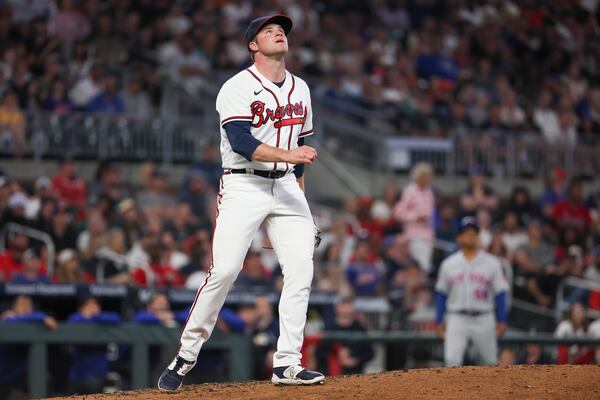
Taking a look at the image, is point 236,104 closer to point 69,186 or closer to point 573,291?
point 69,186

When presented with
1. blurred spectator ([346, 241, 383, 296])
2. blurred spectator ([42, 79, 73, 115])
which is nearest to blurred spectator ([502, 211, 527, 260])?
blurred spectator ([346, 241, 383, 296])

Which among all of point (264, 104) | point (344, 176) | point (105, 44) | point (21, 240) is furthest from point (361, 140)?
point (264, 104)

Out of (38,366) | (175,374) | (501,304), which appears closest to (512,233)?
(501,304)

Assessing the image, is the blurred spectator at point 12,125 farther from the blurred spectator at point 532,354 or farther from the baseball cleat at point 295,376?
the baseball cleat at point 295,376

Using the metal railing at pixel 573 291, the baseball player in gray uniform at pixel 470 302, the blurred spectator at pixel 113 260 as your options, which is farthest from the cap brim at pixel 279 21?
the metal railing at pixel 573 291

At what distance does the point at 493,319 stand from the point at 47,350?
411 cm

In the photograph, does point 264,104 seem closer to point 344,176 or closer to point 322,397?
point 322,397

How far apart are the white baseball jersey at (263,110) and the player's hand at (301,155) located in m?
0.40

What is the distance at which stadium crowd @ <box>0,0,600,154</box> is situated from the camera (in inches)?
635

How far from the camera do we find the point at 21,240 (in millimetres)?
12883

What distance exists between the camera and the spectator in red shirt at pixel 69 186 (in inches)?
568

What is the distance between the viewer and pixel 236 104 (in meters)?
7.05

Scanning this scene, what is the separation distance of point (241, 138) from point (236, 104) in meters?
0.23

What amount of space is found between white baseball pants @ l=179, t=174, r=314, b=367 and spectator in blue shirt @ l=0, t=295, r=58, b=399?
402cm
